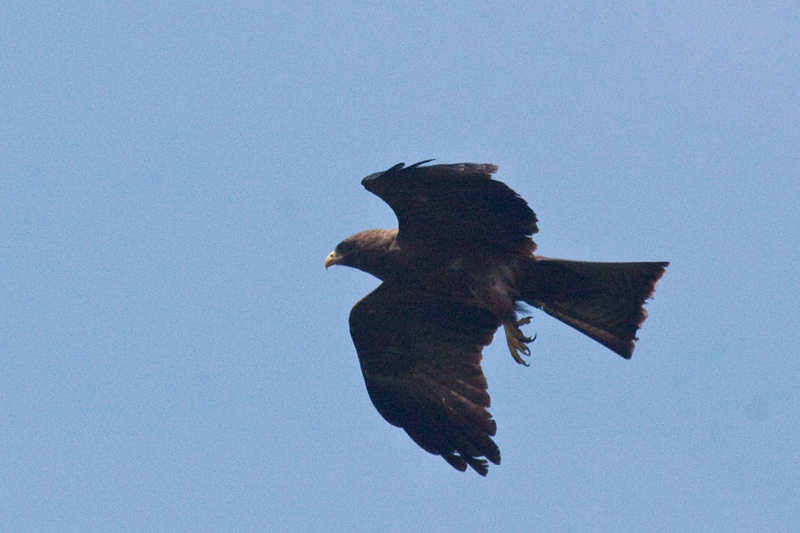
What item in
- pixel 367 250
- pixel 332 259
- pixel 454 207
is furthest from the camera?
pixel 332 259

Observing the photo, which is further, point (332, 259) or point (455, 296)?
point (332, 259)

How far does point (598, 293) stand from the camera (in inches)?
362

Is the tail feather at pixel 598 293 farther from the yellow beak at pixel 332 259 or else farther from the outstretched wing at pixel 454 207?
the yellow beak at pixel 332 259

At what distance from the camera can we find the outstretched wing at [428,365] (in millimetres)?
9992

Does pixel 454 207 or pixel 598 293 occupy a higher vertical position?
pixel 454 207

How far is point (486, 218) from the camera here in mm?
9078

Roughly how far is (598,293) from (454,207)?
153 centimetres

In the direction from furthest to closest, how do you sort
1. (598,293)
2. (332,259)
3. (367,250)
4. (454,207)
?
(332,259), (367,250), (598,293), (454,207)

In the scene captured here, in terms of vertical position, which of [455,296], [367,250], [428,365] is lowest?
[428,365]

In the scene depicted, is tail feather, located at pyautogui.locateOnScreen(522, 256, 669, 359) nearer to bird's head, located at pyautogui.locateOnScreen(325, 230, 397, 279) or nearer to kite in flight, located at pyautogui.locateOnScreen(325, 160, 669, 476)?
kite in flight, located at pyautogui.locateOnScreen(325, 160, 669, 476)

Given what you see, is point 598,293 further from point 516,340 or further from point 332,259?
point 332,259

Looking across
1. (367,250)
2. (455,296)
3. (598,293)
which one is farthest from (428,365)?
(598,293)

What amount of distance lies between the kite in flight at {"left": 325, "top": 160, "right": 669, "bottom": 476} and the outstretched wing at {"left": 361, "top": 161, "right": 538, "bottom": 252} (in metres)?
0.01

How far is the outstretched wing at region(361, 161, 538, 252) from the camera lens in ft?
28.0
